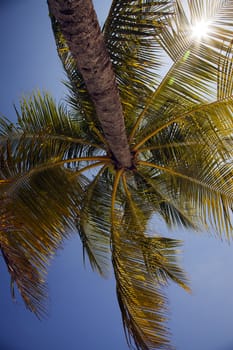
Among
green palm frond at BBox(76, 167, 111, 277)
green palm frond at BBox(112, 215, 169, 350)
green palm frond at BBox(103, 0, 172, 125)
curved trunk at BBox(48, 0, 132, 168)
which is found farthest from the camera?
green palm frond at BBox(76, 167, 111, 277)

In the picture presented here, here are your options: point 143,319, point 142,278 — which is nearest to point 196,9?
point 142,278

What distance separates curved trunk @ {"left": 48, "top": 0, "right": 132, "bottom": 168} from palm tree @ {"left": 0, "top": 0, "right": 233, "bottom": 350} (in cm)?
2

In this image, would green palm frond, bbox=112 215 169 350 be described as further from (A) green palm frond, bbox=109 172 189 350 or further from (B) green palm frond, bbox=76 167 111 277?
(B) green palm frond, bbox=76 167 111 277

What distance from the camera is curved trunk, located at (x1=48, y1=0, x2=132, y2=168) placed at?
10.9 ft

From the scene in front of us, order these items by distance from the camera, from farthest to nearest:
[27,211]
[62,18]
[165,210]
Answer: [165,210] < [27,211] < [62,18]

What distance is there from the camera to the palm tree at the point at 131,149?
4.73 m

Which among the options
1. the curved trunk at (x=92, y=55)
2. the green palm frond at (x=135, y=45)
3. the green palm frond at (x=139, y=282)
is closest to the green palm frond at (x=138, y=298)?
the green palm frond at (x=139, y=282)

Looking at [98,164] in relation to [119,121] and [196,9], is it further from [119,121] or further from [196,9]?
[196,9]

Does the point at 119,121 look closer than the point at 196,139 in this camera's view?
Yes

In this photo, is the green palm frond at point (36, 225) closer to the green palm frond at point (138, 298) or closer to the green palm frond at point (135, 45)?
the green palm frond at point (138, 298)

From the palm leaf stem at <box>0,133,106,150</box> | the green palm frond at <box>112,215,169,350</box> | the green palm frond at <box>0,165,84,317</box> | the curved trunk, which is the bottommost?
the green palm frond at <box>112,215,169,350</box>

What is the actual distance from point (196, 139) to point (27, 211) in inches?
103

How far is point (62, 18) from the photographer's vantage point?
336cm

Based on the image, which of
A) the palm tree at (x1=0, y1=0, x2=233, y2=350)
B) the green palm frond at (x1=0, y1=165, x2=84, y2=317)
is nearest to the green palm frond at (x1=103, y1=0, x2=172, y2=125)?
the palm tree at (x1=0, y1=0, x2=233, y2=350)
